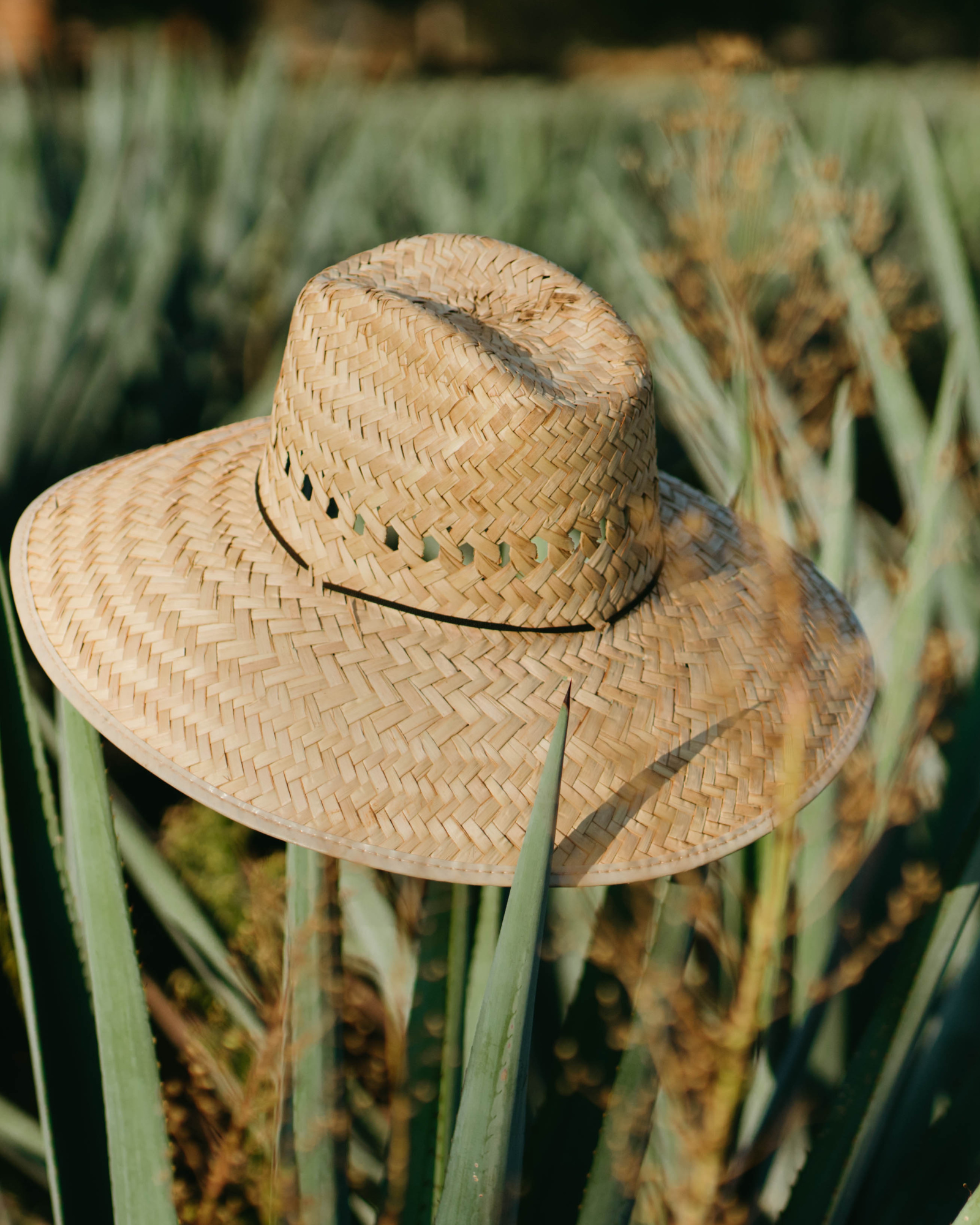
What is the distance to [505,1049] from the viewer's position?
0.55 metres

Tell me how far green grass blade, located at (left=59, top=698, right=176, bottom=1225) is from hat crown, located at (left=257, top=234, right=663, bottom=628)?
0.23m

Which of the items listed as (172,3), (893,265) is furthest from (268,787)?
(172,3)

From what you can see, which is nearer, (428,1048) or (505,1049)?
(505,1049)

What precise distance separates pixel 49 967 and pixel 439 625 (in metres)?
0.43

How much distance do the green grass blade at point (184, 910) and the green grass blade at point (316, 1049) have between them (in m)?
0.32

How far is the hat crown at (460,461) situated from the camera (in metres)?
0.68

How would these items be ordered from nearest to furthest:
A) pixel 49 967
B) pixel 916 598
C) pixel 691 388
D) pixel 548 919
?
pixel 49 967 → pixel 916 598 → pixel 548 919 → pixel 691 388

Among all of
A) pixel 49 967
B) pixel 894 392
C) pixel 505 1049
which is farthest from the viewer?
pixel 894 392

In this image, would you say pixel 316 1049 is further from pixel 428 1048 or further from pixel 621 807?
pixel 621 807

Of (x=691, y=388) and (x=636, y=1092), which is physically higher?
(x=691, y=388)

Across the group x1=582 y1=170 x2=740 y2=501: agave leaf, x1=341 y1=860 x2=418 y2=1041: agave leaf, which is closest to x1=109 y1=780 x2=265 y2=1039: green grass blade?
x1=341 y1=860 x2=418 y2=1041: agave leaf

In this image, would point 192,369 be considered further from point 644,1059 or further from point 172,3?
point 172,3

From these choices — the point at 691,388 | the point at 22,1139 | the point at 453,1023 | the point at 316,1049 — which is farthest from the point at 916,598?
the point at 22,1139

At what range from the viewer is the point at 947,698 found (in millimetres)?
1456
